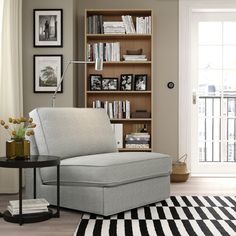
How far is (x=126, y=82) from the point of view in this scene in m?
5.86

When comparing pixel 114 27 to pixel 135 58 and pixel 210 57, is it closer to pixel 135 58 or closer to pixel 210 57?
pixel 135 58

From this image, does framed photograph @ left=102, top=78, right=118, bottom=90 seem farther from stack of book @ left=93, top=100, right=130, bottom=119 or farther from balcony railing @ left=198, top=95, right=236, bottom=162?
balcony railing @ left=198, top=95, right=236, bottom=162

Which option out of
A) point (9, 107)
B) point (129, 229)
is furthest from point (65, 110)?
point (129, 229)

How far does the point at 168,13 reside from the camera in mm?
6027

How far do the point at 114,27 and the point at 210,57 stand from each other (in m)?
1.38

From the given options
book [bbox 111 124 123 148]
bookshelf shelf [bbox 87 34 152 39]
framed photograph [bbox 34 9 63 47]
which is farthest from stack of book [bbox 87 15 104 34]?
→ book [bbox 111 124 123 148]

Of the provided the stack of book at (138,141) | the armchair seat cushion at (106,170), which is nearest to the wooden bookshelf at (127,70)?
the stack of book at (138,141)

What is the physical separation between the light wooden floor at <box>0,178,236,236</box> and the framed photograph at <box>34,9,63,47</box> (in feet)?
6.20

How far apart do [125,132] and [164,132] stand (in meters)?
0.51

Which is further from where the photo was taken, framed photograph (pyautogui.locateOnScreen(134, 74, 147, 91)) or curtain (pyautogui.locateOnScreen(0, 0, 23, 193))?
framed photograph (pyautogui.locateOnScreen(134, 74, 147, 91))

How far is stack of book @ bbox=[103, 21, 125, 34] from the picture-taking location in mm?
5738

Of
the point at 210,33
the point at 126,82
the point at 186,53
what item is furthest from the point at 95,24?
the point at 210,33

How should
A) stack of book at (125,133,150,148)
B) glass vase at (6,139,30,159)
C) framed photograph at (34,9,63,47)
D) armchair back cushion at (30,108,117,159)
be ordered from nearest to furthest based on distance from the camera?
glass vase at (6,139,30,159), armchair back cushion at (30,108,117,159), framed photograph at (34,9,63,47), stack of book at (125,133,150,148)

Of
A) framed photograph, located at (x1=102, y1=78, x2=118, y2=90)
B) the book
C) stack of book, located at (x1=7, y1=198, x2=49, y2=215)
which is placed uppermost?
framed photograph, located at (x1=102, y1=78, x2=118, y2=90)
